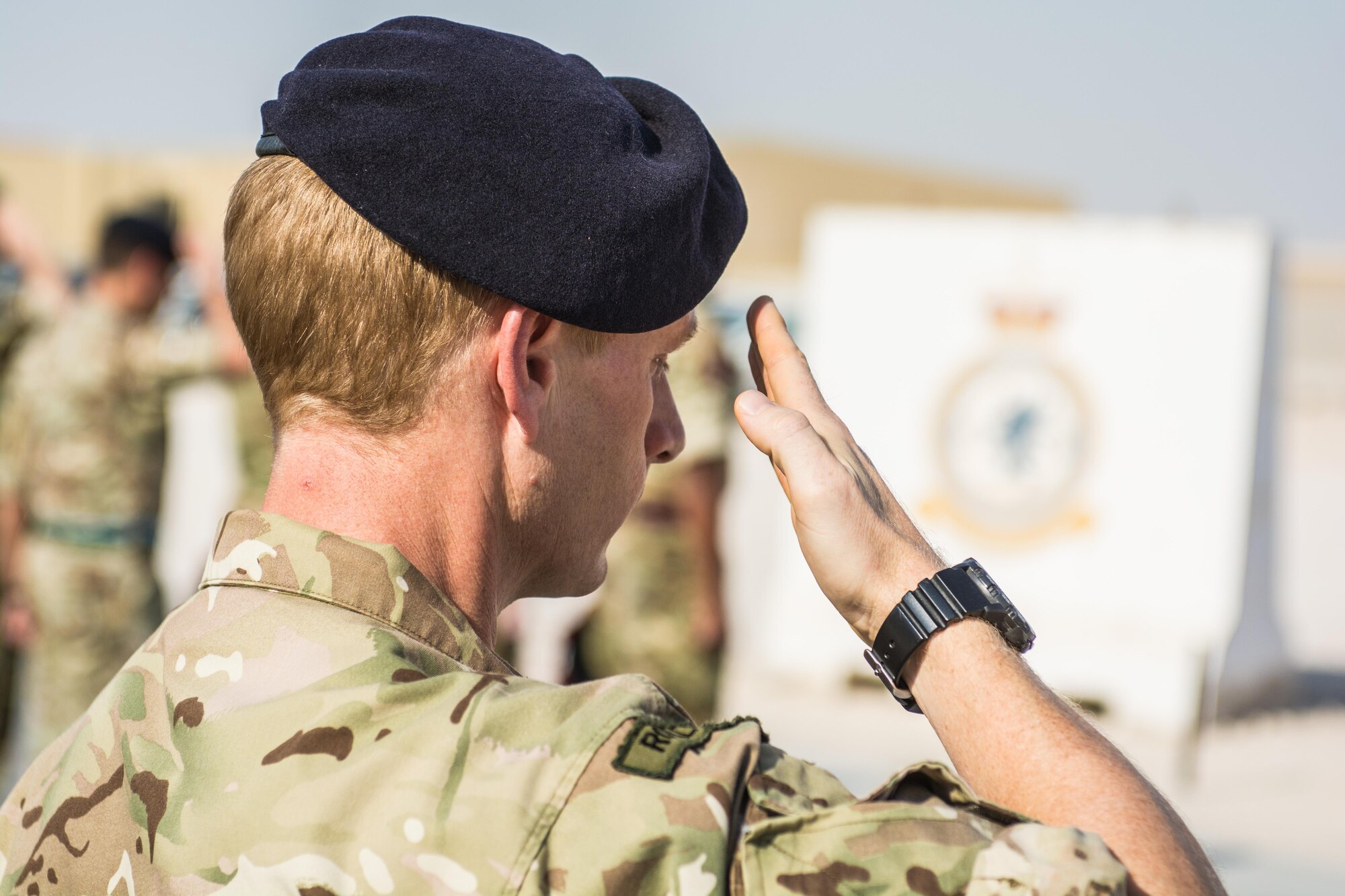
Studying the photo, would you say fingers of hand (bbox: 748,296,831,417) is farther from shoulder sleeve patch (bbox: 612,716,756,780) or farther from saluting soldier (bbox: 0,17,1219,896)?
shoulder sleeve patch (bbox: 612,716,756,780)

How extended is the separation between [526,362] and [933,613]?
1.41 ft

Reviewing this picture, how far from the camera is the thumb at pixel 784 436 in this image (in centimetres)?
130

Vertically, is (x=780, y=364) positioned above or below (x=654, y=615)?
above

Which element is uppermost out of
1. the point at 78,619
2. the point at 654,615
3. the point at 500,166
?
the point at 500,166

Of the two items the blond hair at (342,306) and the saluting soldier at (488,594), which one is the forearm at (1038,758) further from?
the blond hair at (342,306)

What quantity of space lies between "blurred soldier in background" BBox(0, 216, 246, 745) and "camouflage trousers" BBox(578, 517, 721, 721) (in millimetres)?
1605

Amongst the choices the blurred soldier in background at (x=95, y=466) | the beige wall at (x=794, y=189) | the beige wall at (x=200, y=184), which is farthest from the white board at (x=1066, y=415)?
the beige wall at (x=200, y=184)

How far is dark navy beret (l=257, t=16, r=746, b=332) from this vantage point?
1.20 metres

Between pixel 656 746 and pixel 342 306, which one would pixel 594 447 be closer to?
pixel 342 306

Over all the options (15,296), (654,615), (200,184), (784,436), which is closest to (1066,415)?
(654,615)

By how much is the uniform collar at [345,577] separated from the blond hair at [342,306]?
0.11m

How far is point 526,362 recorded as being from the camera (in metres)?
1.27

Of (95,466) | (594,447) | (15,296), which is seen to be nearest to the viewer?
(594,447)

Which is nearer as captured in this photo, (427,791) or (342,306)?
(427,791)
